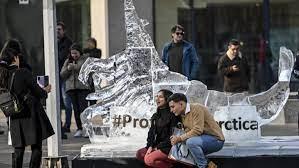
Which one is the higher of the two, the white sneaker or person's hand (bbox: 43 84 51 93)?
person's hand (bbox: 43 84 51 93)

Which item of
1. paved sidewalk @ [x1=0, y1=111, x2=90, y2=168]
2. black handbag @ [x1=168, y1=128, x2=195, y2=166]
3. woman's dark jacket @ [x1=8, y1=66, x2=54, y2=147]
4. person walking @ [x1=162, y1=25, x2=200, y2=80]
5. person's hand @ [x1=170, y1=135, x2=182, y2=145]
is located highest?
person walking @ [x1=162, y1=25, x2=200, y2=80]

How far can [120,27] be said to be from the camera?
52.9 ft

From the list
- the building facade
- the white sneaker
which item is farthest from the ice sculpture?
the building facade

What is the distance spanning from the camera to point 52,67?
9023 millimetres

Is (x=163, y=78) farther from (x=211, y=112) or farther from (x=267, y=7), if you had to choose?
(x=267, y=7)

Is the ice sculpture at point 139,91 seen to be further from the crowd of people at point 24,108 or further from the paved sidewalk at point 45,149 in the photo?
the paved sidewalk at point 45,149

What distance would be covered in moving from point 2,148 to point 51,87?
350cm

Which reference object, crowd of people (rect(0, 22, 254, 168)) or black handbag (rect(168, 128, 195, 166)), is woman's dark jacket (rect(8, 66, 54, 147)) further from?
black handbag (rect(168, 128, 195, 166))

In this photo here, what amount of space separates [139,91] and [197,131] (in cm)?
128

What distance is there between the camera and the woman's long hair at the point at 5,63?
894 centimetres

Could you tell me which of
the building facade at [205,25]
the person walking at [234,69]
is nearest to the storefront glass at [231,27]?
the building facade at [205,25]

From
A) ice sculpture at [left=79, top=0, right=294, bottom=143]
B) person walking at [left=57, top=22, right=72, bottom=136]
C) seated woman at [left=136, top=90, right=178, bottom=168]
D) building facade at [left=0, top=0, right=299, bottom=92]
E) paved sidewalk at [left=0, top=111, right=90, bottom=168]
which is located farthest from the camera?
building facade at [left=0, top=0, right=299, bottom=92]

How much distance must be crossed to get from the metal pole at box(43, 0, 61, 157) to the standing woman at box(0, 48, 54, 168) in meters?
0.10

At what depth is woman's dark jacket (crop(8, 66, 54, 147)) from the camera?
8875 millimetres
